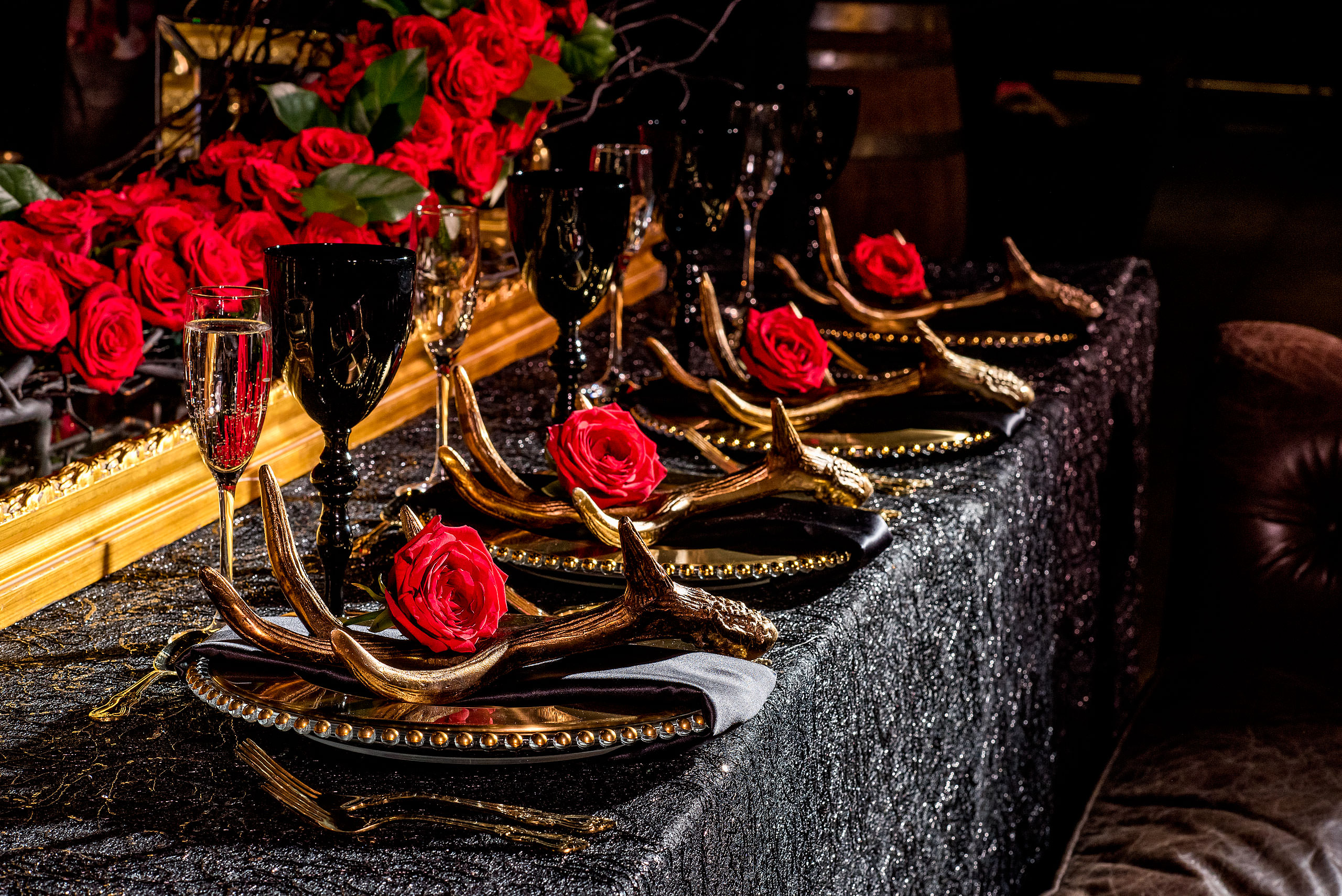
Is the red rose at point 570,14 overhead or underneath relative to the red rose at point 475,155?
overhead

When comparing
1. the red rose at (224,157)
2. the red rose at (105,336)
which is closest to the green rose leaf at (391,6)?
the red rose at (224,157)

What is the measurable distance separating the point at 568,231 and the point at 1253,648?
1154mm

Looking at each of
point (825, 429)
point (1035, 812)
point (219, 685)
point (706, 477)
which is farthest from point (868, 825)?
point (1035, 812)

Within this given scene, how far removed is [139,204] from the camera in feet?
3.70

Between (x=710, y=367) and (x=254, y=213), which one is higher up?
(x=254, y=213)

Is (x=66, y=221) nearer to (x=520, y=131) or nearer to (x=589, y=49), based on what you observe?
(x=520, y=131)

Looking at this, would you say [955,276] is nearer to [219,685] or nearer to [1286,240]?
[219,685]

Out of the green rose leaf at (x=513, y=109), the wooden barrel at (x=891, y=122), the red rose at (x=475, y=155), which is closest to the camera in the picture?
the red rose at (x=475, y=155)

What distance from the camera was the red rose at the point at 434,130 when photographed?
4.20 feet

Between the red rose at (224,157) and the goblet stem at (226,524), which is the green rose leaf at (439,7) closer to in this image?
the red rose at (224,157)

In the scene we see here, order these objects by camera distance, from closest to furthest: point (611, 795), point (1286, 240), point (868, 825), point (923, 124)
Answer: point (611, 795), point (868, 825), point (923, 124), point (1286, 240)

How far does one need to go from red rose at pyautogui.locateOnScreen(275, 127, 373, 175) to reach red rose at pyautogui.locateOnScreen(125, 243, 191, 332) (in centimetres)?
15

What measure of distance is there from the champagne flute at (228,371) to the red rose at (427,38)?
0.56 m

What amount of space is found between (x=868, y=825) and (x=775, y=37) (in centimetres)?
199
